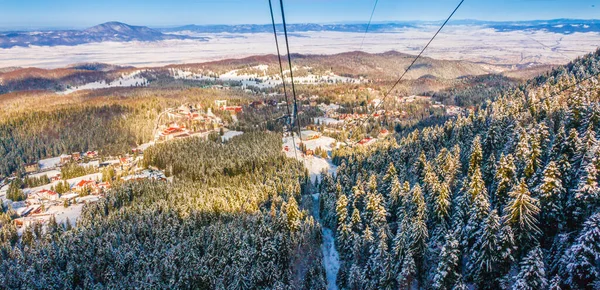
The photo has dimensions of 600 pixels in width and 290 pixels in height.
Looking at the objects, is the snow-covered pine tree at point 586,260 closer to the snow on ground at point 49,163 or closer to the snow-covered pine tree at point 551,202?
the snow-covered pine tree at point 551,202

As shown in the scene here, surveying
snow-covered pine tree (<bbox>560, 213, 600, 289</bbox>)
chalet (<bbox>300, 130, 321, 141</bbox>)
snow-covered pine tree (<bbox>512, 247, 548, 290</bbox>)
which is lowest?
chalet (<bbox>300, 130, 321, 141</bbox>)

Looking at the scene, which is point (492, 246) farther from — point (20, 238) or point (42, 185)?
point (42, 185)

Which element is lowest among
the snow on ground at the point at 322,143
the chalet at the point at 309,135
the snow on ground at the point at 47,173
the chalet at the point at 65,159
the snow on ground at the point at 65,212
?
the snow on ground at the point at 65,212

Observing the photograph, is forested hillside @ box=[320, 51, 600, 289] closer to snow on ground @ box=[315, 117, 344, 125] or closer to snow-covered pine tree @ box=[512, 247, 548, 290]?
snow-covered pine tree @ box=[512, 247, 548, 290]

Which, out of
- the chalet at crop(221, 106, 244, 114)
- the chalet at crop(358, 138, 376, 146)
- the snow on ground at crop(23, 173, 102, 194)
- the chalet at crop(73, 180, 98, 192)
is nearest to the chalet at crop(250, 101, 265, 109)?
the chalet at crop(221, 106, 244, 114)

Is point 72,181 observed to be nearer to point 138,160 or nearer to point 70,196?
point 70,196

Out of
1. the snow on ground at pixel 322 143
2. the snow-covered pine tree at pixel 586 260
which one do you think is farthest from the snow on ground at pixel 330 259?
the snow on ground at pixel 322 143

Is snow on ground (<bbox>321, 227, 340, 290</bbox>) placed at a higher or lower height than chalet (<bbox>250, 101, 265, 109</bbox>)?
lower
